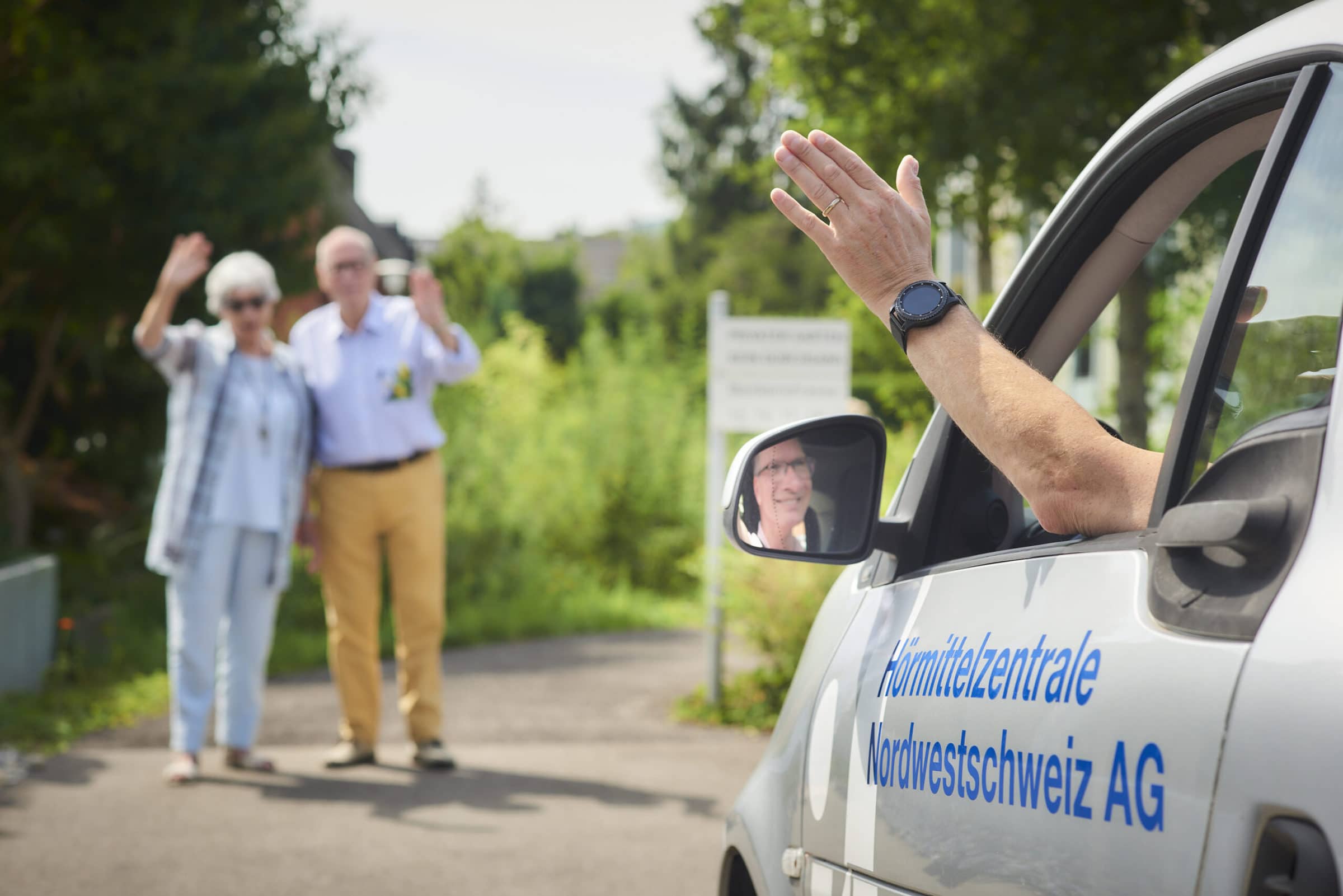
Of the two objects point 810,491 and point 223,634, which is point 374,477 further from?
point 810,491

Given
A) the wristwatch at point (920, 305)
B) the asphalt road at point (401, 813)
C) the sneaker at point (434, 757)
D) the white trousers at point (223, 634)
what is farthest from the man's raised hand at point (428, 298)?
the wristwatch at point (920, 305)

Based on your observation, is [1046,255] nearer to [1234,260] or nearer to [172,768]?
[1234,260]

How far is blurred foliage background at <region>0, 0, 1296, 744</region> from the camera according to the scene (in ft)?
27.4

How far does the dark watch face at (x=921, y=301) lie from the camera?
1.90m

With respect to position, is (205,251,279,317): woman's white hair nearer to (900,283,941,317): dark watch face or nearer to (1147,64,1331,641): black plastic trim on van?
(900,283,941,317): dark watch face

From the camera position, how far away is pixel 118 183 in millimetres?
10898

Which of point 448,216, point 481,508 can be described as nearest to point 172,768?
point 481,508

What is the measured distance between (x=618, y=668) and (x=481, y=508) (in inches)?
124

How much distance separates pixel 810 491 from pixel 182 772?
5068mm

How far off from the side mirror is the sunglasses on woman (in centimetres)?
487

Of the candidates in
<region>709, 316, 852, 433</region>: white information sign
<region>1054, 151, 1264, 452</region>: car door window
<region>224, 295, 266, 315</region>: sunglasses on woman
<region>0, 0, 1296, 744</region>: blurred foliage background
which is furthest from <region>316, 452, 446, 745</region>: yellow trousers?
<region>1054, 151, 1264, 452</region>: car door window

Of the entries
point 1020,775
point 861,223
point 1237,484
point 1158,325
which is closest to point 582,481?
point 1158,325

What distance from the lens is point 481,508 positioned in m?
13.4

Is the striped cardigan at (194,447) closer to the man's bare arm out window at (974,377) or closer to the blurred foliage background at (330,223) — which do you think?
the blurred foliage background at (330,223)
